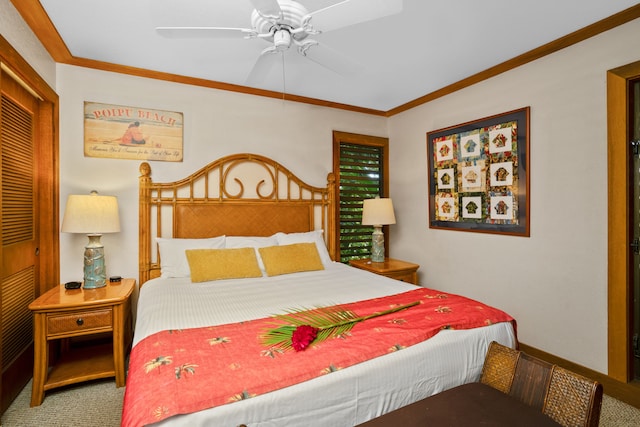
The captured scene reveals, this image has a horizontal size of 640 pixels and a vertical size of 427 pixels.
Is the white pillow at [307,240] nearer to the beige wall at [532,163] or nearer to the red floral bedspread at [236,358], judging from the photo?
the beige wall at [532,163]

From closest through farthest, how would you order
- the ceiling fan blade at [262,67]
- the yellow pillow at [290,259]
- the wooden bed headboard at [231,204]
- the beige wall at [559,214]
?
1. the beige wall at [559,214]
2. the ceiling fan blade at [262,67]
3. the yellow pillow at [290,259]
4. the wooden bed headboard at [231,204]

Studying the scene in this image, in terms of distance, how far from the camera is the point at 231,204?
3.31 meters

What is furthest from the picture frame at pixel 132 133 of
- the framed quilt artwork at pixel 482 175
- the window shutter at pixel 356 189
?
the framed quilt artwork at pixel 482 175

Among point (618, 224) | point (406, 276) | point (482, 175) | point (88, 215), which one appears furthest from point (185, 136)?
point (618, 224)

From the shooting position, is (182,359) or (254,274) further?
(254,274)

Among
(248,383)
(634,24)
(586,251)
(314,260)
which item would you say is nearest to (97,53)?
(314,260)

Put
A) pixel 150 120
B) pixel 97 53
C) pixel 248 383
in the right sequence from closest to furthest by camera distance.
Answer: pixel 248 383
pixel 97 53
pixel 150 120

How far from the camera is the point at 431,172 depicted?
3664mm

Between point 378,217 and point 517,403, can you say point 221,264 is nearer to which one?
point 378,217

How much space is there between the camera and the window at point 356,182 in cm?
396

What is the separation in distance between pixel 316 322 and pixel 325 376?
39 centimetres

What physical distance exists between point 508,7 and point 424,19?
51 cm

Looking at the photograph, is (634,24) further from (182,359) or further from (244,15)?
(182,359)

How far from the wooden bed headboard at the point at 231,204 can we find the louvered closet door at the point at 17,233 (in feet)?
2.50
